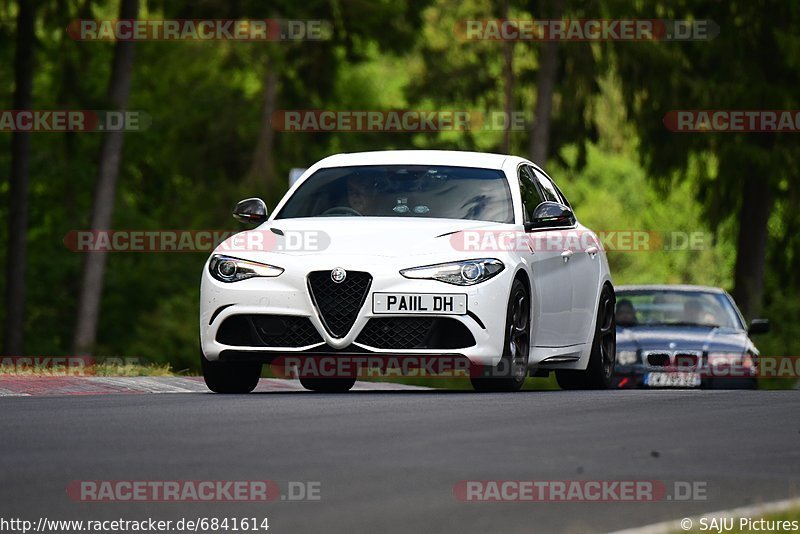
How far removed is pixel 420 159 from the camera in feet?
46.4

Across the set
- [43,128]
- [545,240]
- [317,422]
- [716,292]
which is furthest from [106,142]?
[317,422]

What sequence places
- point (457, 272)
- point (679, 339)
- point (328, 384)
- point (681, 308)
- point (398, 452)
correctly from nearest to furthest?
1. point (398, 452)
2. point (457, 272)
3. point (328, 384)
4. point (679, 339)
5. point (681, 308)

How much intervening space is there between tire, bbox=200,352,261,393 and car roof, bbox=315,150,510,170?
1875mm

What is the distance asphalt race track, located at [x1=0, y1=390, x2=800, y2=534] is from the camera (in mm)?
6930

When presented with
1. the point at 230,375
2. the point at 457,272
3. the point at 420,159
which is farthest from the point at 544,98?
the point at 457,272

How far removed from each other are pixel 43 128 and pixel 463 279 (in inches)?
1447

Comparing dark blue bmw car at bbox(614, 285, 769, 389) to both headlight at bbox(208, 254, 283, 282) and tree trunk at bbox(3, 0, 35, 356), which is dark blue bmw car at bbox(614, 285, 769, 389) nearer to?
headlight at bbox(208, 254, 283, 282)

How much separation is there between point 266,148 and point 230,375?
3394 cm

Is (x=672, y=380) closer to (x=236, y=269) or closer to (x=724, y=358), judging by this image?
(x=724, y=358)

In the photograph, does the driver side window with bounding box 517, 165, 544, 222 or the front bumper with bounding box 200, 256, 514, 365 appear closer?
the front bumper with bounding box 200, 256, 514, 365

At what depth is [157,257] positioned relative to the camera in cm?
5094

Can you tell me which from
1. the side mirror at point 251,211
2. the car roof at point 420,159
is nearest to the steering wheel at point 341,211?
the side mirror at point 251,211

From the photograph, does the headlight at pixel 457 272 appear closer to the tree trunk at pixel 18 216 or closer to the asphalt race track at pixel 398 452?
the asphalt race track at pixel 398 452

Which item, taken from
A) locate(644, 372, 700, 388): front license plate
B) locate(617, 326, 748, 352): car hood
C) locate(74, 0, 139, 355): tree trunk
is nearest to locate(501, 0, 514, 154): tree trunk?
locate(74, 0, 139, 355): tree trunk
